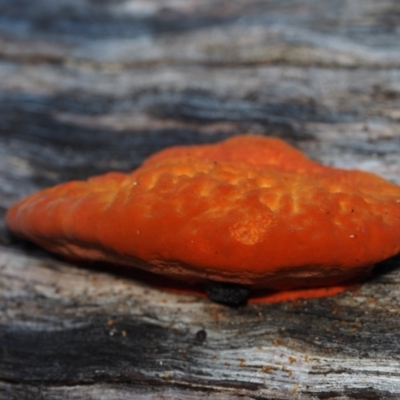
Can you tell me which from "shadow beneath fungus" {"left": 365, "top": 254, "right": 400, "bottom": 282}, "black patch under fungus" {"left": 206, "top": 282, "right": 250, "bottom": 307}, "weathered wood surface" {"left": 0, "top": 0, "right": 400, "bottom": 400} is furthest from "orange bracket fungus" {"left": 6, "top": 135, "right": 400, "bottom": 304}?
"weathered wood surface" {"left": 0, "top": 0, "right": 400, "bottom": 400}

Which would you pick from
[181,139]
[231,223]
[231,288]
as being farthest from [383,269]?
[181,139]

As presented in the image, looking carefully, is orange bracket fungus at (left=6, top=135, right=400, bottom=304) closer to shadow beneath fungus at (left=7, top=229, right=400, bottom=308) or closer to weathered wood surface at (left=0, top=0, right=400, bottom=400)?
A: shadow beneath fungus at (left=7, top=229, right=400, bottom=308)

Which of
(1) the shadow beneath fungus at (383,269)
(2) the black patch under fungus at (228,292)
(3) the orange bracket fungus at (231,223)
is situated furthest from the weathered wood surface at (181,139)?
(3) the orange bracket fungus at (231,223)

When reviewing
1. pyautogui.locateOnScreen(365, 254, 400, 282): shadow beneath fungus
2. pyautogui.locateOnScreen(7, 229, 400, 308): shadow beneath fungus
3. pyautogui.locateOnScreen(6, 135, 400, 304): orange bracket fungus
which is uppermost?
pyautogui.locateOnScreen(6, 135, 400, 304): orange bracket fungus

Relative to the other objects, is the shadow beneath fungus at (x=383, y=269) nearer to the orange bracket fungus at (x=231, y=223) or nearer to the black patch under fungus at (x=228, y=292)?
the orange bracket fungus at (x=231, y=223)

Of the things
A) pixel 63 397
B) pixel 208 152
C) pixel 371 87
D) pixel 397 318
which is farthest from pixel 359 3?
pixel 63 397

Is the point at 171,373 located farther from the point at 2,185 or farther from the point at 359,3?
the point at 359,3
